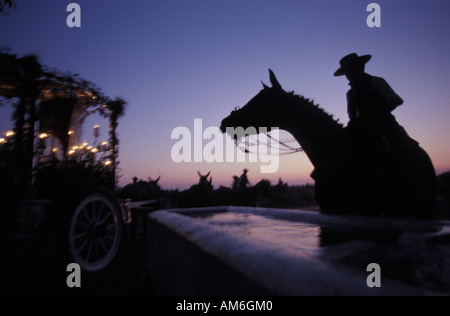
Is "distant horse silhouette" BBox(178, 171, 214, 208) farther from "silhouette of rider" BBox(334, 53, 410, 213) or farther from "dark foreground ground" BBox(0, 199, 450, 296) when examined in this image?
"silhouette of rider" BBox(334, 53, 410, 213)

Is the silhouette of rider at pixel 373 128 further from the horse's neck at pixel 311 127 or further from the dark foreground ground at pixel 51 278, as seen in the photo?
the dark foreground ground at pixel 51 278

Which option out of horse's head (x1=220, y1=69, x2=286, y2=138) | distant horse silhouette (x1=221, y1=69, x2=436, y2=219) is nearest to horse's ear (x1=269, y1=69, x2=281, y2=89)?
horse's head (x1=220, y1=69, x2=286, y2=138)

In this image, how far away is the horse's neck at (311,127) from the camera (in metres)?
3.17

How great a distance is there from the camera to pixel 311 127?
337 cm

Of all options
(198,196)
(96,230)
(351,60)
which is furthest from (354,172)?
(198,196)

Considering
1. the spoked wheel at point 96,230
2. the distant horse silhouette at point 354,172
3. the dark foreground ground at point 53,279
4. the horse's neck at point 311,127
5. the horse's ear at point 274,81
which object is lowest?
the dark foreground ground at point 53,279

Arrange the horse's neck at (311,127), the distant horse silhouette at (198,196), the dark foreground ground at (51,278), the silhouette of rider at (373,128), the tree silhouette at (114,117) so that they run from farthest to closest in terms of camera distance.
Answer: the distant horse silhouette at (198,196)
the tree silhouette at (114,117)
the horse's neck at (311,127)
the silhouette of rider at (373,128)
the dark foreground ground at (51,278)

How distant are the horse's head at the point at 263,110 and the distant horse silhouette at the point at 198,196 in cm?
762

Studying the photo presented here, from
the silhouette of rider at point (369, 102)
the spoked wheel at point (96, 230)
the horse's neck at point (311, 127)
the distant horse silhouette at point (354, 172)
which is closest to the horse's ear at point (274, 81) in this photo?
the horse's neck at point (311, 127)

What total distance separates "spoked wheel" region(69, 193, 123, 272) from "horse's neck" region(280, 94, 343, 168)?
2.93m

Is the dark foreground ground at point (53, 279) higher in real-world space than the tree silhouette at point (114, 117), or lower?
lower
